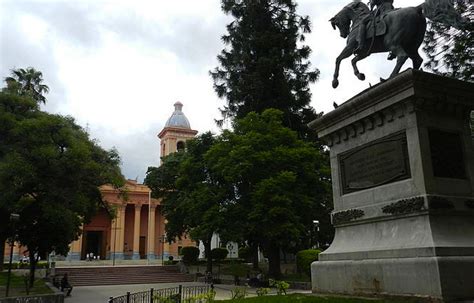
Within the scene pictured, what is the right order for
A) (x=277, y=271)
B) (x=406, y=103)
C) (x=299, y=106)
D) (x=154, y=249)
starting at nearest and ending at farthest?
(x=406, y=103)
(x=277, y=271)
(x=299, y=106)
(x=154, y=249)

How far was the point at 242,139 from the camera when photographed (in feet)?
77.3

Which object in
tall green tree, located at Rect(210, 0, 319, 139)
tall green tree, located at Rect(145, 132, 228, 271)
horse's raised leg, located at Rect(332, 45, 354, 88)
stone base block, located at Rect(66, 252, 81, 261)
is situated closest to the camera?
horse's raised leg, located at Rect(332, 45, 354, 88)

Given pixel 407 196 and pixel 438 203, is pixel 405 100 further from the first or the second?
pixel 438 203

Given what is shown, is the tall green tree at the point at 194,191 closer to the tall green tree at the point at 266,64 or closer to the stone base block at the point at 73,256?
the tall green tree at the point at 266,64

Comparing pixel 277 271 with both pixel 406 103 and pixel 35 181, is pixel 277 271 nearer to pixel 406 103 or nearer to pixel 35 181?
pixel 35 181

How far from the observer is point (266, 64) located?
3152 cm

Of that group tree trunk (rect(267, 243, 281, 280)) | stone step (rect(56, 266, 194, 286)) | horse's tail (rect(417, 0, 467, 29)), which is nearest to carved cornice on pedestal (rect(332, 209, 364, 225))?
horse's tail (rect(417, 0, 467, 29))

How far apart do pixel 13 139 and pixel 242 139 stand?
1100cm

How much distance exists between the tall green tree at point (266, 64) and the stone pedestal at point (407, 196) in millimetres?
22914

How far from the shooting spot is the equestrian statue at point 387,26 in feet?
25.2

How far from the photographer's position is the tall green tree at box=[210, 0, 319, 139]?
3175cm

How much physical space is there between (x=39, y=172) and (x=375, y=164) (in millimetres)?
16866

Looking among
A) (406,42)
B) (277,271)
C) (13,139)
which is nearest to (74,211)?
(13,139)

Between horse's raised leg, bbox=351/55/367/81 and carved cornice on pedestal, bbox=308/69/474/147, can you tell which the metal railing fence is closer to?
carved cornice on pedestal, bbox=308/69/474/147
